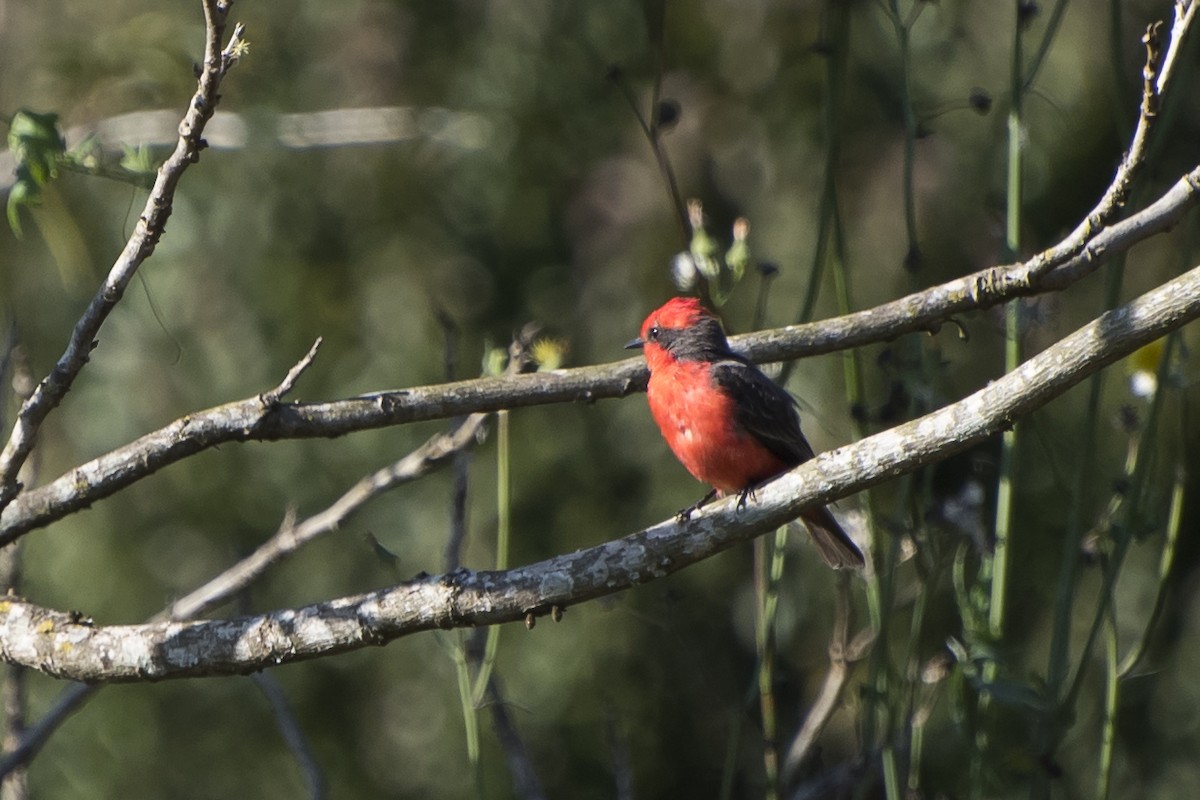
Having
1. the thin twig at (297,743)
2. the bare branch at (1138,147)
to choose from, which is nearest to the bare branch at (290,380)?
the thin twig at (297,743)

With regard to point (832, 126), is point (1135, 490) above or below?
below

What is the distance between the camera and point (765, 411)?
4.61 metres

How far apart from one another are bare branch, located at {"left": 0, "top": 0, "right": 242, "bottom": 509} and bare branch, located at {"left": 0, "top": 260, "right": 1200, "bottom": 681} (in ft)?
1.49

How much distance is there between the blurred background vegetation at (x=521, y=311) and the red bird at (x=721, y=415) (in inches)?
49.7

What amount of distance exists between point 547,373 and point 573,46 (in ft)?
10.9

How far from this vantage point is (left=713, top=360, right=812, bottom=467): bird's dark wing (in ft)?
15.0

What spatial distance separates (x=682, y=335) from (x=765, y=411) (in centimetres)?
38

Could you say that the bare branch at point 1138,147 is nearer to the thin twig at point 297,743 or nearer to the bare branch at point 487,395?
the bare branch at point 487,395

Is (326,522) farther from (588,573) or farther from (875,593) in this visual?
(875,593)

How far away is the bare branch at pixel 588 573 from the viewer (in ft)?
8.99

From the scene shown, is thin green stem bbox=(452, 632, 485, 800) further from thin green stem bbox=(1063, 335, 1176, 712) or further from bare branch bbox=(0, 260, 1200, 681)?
thin green stem bbox=(1063, 335, 1176, 712)

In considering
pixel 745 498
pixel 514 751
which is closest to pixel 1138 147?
pixel 745 498

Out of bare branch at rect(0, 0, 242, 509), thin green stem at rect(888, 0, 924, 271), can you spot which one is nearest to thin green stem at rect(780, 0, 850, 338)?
thin green stem at rect(888, 0, 924, 271)

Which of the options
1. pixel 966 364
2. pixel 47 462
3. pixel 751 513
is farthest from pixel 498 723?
pixel 47 462
